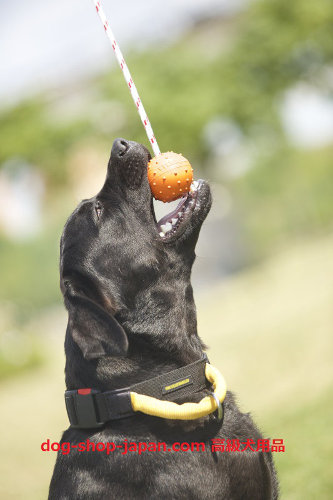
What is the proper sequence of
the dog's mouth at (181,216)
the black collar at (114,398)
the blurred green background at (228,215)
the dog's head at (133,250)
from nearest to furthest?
the black collar at (114,398) < the dog's head at (133,250) < the dog's mouth at (181,216) < the blurred green background at (228,215)

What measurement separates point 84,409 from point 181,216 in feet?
3.56

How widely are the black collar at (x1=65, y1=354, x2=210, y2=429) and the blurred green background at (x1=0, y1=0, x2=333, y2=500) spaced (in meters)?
1.95

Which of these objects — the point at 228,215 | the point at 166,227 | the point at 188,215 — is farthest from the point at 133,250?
the point at 228,215

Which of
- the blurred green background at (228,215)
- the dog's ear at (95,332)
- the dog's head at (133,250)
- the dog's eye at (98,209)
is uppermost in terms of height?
the blurred green background at (228,215)

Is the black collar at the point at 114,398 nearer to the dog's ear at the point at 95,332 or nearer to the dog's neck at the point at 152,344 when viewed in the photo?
the dog's neck at the point at 152,344

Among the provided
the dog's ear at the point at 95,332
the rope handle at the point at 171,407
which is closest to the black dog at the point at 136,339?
the dog's ear at the point at 95,332

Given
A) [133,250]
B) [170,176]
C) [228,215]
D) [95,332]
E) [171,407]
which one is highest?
[228,215]

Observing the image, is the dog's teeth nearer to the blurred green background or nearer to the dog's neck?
the dog's neck

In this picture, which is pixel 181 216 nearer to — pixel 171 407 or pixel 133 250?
pixel 133 250

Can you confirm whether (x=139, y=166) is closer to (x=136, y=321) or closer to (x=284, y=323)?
(x=136, y=321)

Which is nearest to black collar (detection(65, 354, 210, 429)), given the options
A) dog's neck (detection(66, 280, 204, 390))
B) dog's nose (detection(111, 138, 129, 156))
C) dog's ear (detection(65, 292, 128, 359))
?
dog's neck (detection(66, 280, 204, 390))

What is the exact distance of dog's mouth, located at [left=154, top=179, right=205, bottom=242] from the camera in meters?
3.27

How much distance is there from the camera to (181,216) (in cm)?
329

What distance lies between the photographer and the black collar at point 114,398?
9.39ft
